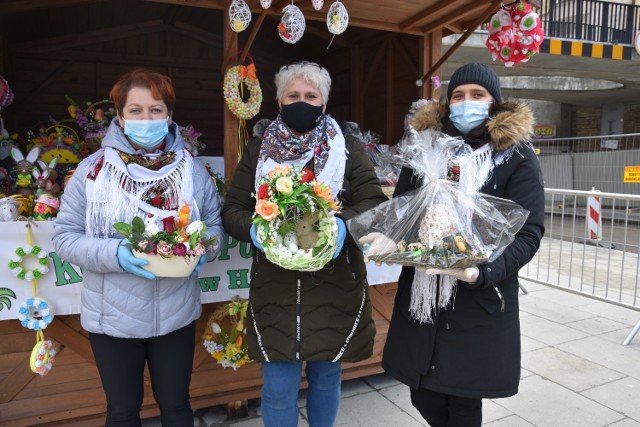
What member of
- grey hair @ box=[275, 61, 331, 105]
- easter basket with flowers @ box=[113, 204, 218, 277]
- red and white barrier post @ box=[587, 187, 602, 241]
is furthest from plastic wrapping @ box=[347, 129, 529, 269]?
red and white barrier post @ box=[587, 187, 602, 241]

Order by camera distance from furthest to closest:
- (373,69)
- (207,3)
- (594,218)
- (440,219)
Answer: (594,218), (373,69), (207,3), (440,219)

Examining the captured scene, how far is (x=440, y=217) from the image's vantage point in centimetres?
166

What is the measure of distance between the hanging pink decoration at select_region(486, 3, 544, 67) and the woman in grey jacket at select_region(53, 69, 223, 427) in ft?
7.38

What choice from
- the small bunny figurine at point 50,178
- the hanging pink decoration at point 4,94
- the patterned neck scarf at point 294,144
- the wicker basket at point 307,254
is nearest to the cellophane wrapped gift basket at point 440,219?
the wicker basket at point 307,254

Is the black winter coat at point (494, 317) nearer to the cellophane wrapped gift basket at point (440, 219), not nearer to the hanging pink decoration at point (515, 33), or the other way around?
the cellophane wrapped gift basket at point (440, 219)

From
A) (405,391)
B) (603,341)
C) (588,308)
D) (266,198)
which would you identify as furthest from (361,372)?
(588,308)

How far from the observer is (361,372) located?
321 centimetres

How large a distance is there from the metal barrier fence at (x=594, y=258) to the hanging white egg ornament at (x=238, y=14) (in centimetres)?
382

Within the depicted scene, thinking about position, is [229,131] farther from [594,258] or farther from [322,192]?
[594,258]

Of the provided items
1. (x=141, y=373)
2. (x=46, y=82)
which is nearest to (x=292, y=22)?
(x=141, y=373)

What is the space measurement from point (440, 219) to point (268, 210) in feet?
1.99

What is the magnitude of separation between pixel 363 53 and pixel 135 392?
451 cm

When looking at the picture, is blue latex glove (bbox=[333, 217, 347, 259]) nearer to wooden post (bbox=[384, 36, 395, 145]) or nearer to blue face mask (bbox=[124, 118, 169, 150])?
blue face mask (bbox=[124, 118, 169, 150])

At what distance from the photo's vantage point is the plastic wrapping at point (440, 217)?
1635 mm
